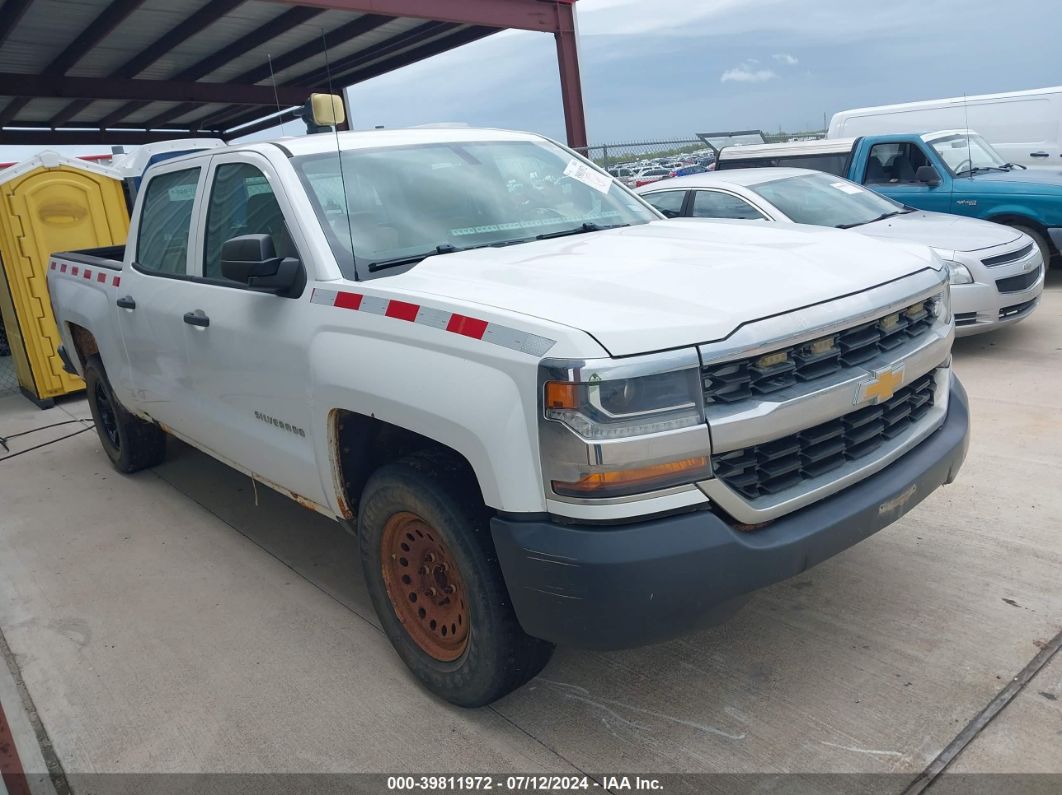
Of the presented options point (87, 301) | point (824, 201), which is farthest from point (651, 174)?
point (87, 301)

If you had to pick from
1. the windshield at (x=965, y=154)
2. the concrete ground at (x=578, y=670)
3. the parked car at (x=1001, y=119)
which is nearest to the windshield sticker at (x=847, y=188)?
the windshield at (x=965, y=154)

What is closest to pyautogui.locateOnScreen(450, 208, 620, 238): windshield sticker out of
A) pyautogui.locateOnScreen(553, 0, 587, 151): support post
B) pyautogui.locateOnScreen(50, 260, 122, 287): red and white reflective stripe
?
pyautogui.locateOnScreen(50, 260, 122, 287): red and white reflective stripe

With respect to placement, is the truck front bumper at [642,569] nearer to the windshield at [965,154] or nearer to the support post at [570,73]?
the windshield at [965,154]

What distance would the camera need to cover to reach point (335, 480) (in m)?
3.17

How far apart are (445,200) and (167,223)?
1.83 meters

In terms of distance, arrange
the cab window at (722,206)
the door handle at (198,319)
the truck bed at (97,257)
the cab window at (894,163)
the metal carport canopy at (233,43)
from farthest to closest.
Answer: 1. the metal carport canopy at (233,43)
2. the cab window at (894,163)
3. the cab window at (722,206)
4. the truck bed at (97,257)
5. the door handle at (198,319)

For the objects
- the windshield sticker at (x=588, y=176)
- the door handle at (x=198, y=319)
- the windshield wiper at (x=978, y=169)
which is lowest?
the windshield wiper at (x=978, y=169)

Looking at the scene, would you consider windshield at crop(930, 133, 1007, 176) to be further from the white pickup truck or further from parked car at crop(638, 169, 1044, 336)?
the white pickup truck

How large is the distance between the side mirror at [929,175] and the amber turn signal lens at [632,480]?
318 inches

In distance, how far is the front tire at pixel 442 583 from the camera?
2.60m

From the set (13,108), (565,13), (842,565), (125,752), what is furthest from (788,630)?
(13,108)

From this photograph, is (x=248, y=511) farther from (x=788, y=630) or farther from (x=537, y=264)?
(x=788, y=630)

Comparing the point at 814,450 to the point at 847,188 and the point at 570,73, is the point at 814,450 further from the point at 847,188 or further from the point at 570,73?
the point at 570,73

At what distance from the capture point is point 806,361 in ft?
8.32
